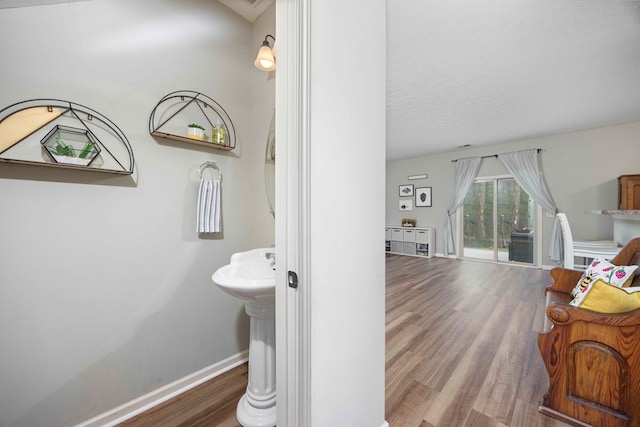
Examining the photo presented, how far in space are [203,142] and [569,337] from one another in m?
2.42

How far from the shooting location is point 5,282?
1.11 m

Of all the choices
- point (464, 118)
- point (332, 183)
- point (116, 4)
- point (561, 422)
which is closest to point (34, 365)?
point (332, 183)

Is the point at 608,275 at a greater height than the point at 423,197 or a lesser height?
lesser

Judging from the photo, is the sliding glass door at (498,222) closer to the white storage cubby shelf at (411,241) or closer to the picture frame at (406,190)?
the white storage cubby shelf at (411,241)

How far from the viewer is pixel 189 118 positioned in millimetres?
1630

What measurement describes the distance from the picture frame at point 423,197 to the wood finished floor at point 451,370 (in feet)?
9.67

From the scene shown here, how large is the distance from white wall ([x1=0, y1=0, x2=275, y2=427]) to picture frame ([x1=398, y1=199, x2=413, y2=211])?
5.25 metres

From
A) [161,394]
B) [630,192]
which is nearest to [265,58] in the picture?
[161,394]

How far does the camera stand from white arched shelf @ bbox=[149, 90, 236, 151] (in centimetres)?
152

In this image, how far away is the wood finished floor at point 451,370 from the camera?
1401mm

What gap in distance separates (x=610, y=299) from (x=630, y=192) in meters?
3.66

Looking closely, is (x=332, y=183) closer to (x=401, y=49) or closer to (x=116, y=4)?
(x=116, y=4)

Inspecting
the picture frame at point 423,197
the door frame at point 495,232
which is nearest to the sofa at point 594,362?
the door frame at point 495,232

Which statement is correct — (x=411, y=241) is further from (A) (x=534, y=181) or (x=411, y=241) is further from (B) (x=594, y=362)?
(B) (x=594, y=362)
